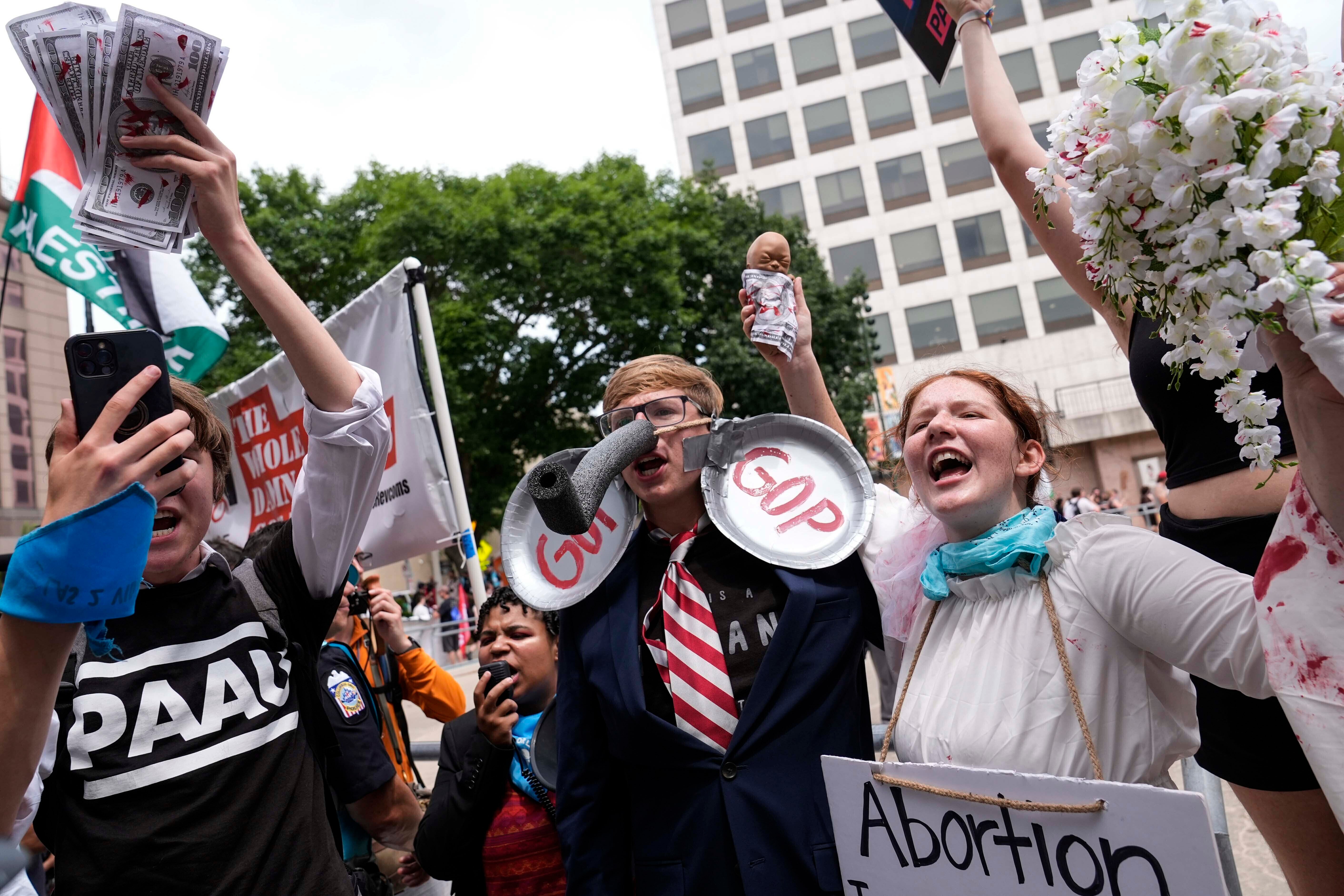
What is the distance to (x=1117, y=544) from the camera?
162 cm

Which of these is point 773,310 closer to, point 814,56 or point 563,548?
point 563,548

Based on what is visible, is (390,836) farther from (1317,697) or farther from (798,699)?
(1317,697)

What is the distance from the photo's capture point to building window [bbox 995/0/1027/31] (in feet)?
105

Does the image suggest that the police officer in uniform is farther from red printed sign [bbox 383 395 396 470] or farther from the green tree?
the green tree

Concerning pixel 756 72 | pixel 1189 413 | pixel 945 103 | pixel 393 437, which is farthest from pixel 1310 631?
pixel 756 72

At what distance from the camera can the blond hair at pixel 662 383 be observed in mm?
2361

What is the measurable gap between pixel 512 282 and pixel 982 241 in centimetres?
1935

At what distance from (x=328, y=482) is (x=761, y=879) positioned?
1.21m

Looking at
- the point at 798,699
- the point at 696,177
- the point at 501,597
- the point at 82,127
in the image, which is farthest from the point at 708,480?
the point at 696,177

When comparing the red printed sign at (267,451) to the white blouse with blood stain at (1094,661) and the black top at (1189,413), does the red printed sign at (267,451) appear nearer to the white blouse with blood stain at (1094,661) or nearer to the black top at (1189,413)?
the white blouse with blood stain at (1094,661)

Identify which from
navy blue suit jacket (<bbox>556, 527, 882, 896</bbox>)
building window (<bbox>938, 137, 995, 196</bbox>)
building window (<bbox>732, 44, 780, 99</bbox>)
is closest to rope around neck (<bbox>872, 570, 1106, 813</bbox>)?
navy blue suit jacket (<bbox>556, 527, 882, 896</bbox>)

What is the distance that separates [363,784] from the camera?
8.86 feet

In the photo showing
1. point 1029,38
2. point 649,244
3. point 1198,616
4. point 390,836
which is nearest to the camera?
point 1198,616

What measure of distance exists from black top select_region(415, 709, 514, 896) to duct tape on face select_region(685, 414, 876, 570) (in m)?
0.98
